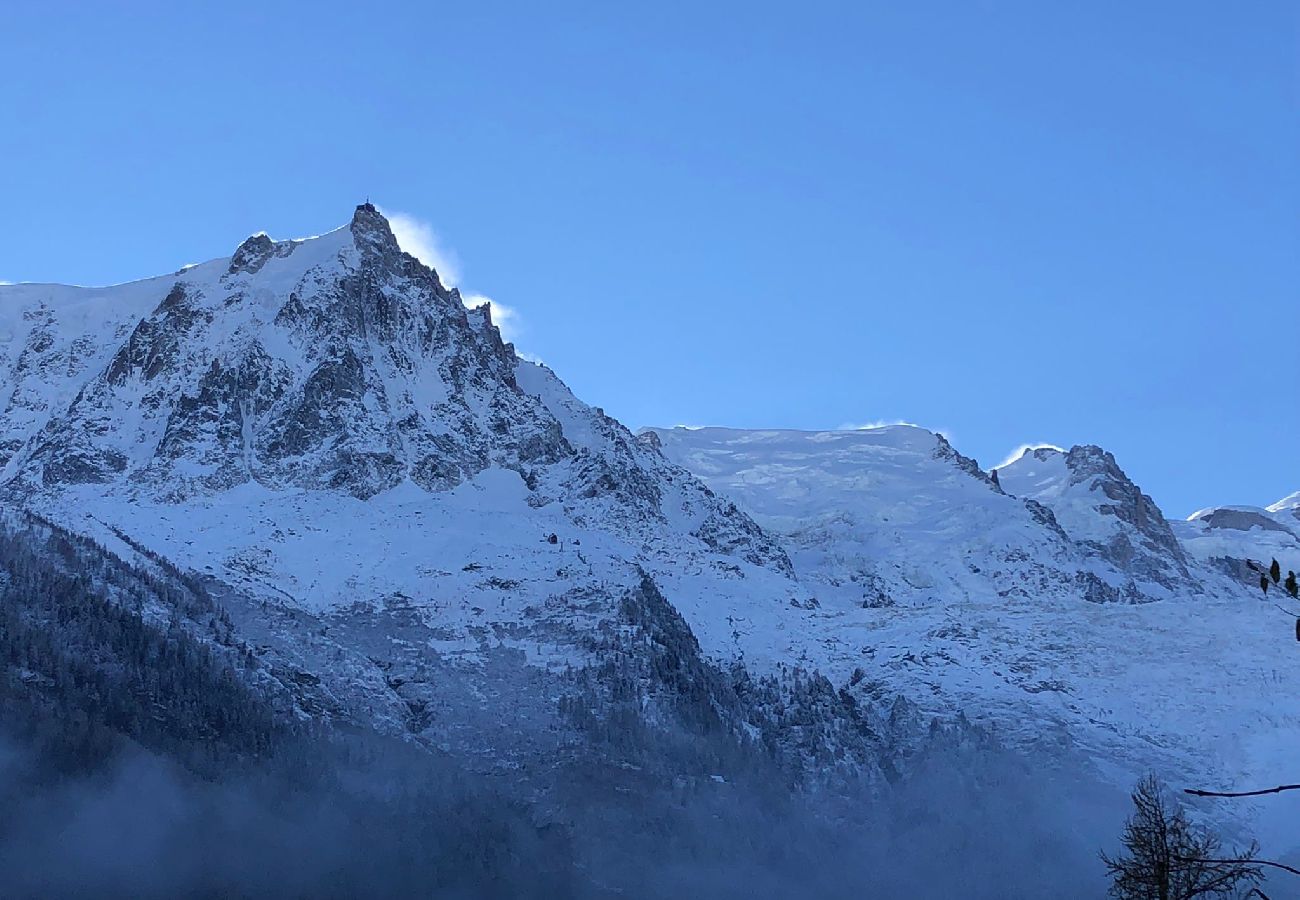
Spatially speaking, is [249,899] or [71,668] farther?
[71,668]

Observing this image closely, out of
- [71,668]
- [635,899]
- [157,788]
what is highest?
[71,668]

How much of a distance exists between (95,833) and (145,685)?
58.8 ft

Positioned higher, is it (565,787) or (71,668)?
(71,668)

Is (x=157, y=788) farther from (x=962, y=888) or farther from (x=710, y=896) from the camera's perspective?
(x=962, y=888)

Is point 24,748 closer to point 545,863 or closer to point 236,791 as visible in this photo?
point 236,791

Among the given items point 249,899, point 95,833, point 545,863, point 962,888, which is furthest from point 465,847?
point 962,888

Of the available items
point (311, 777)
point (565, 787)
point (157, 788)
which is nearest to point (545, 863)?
point (565, 787)

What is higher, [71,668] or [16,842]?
[71,668]

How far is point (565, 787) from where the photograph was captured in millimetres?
199875

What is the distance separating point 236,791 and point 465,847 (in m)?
26.1

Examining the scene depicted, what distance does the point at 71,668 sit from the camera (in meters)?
199

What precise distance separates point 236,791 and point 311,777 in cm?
835

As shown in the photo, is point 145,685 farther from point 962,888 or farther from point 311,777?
point 962,888

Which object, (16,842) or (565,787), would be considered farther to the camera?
(565,787)
